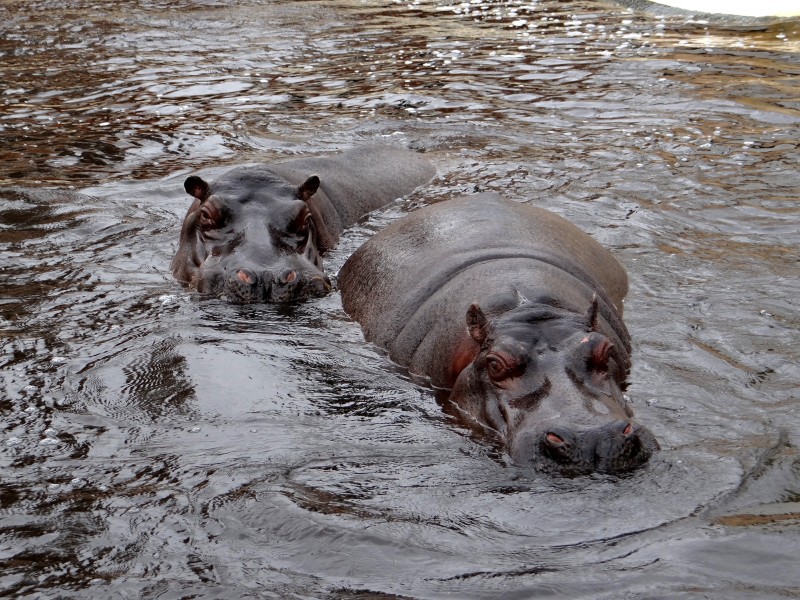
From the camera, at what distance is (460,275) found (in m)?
6.30

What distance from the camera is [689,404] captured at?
5.73 meters

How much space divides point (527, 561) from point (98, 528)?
65.6 inches

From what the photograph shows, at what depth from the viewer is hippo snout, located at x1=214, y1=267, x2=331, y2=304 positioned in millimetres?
7441

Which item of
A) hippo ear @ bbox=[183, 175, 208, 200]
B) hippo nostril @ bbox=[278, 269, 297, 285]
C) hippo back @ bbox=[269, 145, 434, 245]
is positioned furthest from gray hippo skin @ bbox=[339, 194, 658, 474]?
hippo back @ bbox=[269, 145, 434, 245]

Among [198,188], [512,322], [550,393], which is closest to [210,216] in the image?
[198,188]

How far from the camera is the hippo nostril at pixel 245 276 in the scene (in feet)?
24.4

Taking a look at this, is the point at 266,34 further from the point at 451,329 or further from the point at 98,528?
the point at 98,528

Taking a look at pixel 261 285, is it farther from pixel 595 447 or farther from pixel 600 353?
pixel 595 447

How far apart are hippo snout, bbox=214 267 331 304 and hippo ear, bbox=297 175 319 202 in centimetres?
108

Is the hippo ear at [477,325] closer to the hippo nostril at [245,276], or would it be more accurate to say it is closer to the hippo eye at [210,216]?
the hippo nostril at [245,276]

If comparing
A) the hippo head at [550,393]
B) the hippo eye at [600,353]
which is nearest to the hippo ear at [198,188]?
the hippo head at [550,393]

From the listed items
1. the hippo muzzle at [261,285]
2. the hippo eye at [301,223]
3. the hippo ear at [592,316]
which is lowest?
the hippo muzzle at [261,285]

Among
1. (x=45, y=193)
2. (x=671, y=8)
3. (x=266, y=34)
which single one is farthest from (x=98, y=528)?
(x=671, y=8)

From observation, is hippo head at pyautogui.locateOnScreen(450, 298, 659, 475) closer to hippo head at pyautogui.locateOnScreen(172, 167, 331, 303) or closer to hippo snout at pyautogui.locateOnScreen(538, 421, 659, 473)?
hippo snout at pyautogui.locateOnScreen(538, 421, 659, 473)
